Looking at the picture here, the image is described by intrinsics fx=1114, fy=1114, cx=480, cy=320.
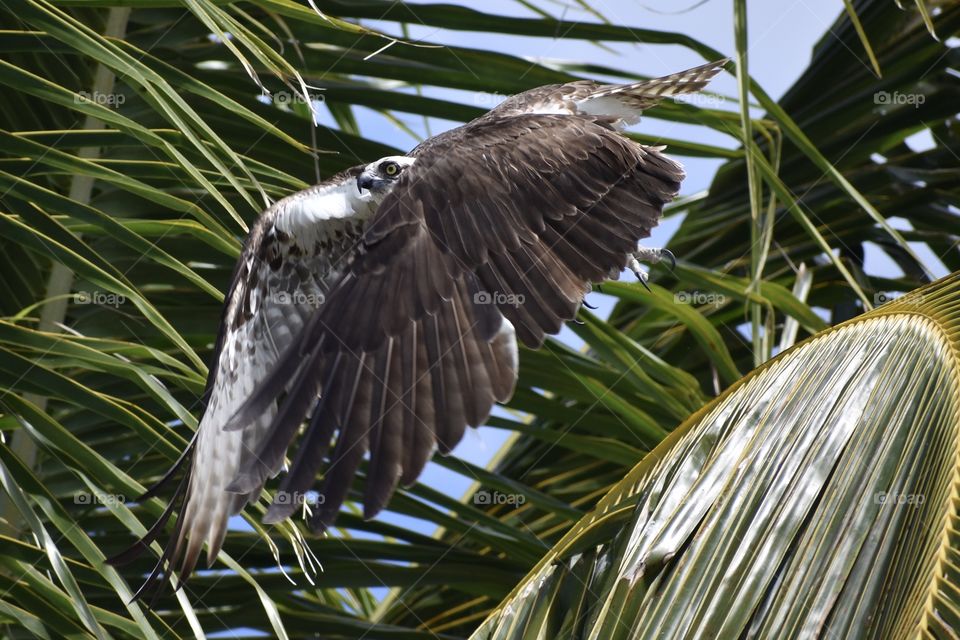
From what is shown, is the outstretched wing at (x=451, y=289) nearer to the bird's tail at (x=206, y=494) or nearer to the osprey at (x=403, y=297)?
the osprey at (x=403, y=297)

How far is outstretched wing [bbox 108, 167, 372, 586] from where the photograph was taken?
94.1 inches

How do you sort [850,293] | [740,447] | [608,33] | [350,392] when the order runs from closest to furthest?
[740,447]
[350,392]
[608,33]
[850,293]

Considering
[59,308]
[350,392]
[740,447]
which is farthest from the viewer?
[59,308]

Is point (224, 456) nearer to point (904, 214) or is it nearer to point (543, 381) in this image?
point (543, 381)

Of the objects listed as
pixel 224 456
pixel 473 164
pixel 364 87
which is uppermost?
pixel 364 87

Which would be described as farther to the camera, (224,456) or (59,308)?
(59,308)

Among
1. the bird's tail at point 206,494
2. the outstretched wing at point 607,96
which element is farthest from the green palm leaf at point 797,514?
the outstretched wing at point 607,96

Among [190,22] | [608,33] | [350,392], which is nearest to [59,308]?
[190,22]

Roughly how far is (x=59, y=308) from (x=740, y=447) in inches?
69.8

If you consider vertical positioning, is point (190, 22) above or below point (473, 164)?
above

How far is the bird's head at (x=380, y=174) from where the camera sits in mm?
2756

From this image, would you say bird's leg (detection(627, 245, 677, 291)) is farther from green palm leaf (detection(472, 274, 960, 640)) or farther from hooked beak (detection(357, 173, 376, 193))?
green palm leaf (detection(472, 274, 960, 640))

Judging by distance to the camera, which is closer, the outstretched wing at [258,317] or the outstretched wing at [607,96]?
the outstretched wing at [258,317]

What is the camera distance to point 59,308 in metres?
2.71
